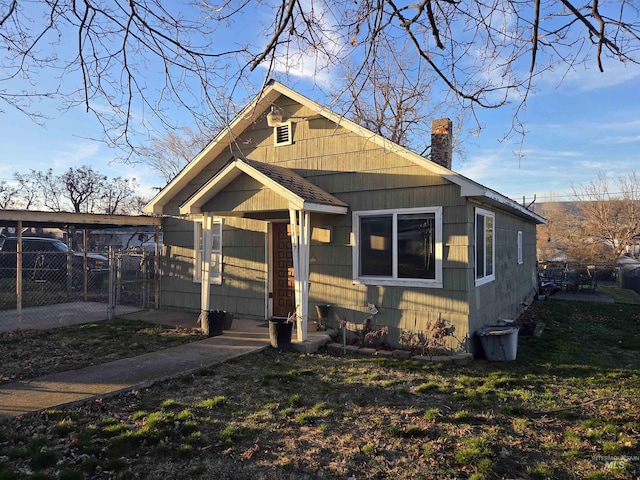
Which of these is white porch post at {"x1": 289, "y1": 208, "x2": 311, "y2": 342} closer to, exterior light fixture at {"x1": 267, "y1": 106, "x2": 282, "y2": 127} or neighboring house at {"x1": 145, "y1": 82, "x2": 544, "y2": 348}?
neighboring house at {"x1": 145, "y1": 82, "x2": 544, "y2": 348}

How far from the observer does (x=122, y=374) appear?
567cm

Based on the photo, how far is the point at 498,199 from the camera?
24.2 feet

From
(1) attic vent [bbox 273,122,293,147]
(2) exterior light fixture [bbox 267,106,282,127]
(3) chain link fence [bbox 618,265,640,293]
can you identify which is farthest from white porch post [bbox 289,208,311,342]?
(3) chain link fence [bbox 618,265,640,293]

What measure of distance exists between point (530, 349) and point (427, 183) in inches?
147

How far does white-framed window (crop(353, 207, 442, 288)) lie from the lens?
23.7ft

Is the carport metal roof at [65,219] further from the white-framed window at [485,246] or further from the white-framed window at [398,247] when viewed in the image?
the white-framed window at [485,246]

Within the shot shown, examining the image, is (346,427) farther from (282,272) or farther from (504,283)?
(504,283)

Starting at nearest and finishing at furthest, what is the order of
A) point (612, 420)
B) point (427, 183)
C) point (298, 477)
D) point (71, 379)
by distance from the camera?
1. point (298, 477)
2. point (612, 420)
3. point (71, 379)
4. point (427, 183)

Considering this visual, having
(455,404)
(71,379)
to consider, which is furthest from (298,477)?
Answer: (71,379)

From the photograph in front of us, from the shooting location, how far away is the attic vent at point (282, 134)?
9.12m

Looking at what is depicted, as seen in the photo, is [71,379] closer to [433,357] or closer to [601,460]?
[433,357]

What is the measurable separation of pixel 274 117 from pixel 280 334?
4.57m

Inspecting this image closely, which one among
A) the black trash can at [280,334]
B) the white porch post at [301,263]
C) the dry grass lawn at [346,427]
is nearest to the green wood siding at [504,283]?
the dry grass lawn at [346,427]

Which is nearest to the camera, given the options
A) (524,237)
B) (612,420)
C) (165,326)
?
(612,420)
